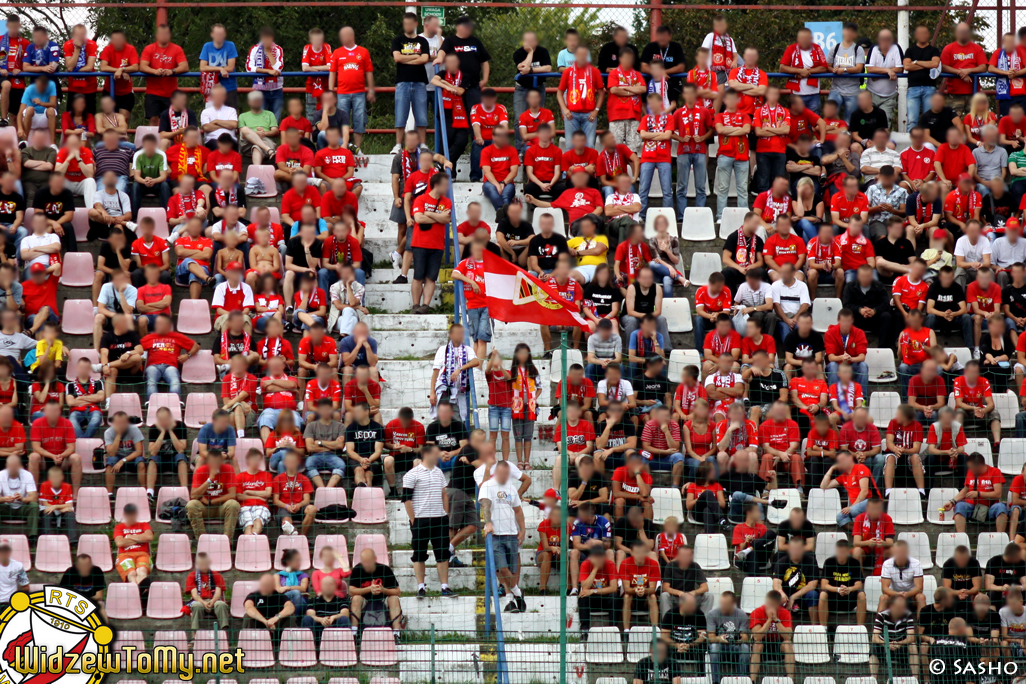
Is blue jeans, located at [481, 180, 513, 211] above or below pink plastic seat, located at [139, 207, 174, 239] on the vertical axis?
above

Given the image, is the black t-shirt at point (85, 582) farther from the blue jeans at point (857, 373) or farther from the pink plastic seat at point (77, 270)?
the blue jeans at point (857, 373)

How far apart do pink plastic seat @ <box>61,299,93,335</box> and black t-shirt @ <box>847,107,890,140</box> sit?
35.1 ft

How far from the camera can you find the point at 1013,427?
1467 cm

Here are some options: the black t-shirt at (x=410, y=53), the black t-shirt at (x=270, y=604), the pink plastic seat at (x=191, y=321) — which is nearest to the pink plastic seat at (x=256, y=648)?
the black t-shirt at (x=270, y=604)

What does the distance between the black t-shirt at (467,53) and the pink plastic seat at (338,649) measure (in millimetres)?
8598

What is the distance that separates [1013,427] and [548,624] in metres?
6.17

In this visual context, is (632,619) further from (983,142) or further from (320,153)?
(983,142)

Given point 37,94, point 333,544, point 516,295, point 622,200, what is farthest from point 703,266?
point 37,94

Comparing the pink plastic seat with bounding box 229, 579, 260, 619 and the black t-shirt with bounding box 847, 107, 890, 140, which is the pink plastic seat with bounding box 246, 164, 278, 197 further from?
the black t-shirt with bounding box 847, 107, 890, 140

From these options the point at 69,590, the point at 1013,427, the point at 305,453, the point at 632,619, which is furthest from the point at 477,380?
the point at 1013,427

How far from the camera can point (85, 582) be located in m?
12.1

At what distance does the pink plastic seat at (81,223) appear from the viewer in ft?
52.7

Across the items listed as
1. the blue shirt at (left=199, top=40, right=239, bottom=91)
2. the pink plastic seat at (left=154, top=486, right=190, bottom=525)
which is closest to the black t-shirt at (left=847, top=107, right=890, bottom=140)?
the blue shirt at (left=199, top=40, right=239, bottom=91)

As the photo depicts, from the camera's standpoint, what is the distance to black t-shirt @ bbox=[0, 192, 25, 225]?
51.1 feet
